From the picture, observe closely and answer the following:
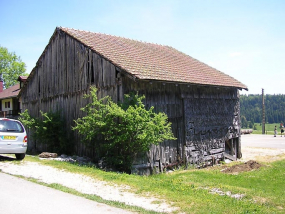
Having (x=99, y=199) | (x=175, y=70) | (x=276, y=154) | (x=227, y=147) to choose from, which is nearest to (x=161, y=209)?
(x=99, y=199)

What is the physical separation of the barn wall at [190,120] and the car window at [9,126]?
4761 millimetres

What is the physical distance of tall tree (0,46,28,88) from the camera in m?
54.0

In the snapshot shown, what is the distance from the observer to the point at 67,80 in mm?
16906

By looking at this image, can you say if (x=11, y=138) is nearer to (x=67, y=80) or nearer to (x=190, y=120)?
(x=67, y=80)

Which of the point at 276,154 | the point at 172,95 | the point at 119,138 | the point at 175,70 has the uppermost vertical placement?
the point at 175,70

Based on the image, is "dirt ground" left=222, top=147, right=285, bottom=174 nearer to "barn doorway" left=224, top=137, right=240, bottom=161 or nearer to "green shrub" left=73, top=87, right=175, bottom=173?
Result: "barn doorway" left=224, top=137, right=240, bottom=161

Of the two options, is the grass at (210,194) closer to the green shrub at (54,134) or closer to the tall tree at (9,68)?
the green shrub at (54,134)

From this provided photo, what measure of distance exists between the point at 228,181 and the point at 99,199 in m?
6.57

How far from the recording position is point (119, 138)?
1216 centimetres

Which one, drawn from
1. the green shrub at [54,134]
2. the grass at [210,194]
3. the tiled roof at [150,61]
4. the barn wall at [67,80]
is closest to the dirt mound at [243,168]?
the grass at [210,194]

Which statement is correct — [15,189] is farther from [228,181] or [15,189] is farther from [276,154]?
[276,154]

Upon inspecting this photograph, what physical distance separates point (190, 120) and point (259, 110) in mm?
122346

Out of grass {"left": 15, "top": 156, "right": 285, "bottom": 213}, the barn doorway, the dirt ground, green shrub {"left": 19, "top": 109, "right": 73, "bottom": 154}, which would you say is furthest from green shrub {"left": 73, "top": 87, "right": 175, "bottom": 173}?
the barn doorway

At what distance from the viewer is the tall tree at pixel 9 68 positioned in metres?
54.0
